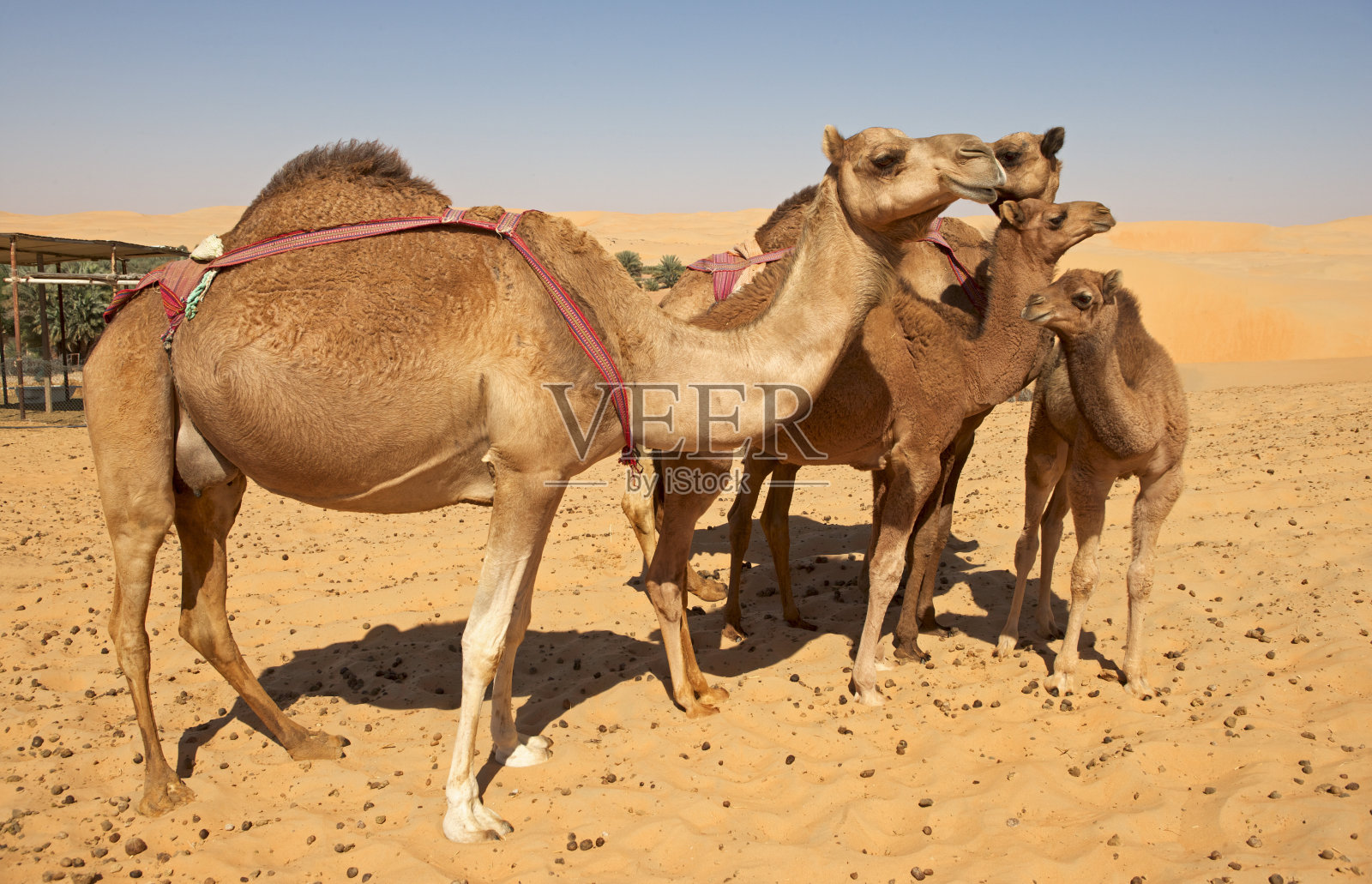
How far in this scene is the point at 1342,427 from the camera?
34.8 feet

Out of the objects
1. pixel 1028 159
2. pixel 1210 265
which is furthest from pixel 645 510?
pixel 1210 265

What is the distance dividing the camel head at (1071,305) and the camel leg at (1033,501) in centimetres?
138

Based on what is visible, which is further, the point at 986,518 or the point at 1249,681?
the point at 986,518

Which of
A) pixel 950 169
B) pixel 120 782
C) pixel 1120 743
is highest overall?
pixel 950 169

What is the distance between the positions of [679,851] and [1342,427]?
10.6m

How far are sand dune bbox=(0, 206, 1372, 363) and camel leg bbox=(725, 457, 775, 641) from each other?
9.11ft

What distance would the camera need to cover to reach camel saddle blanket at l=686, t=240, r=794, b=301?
5875 millimetres

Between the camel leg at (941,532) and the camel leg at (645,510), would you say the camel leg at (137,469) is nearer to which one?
the camel leg at (645,510)

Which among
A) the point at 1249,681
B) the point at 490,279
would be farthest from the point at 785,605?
the point at 490,279

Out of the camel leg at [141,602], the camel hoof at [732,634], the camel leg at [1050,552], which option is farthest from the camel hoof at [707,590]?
the camel leg at [141,602]

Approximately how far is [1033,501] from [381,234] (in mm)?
4382

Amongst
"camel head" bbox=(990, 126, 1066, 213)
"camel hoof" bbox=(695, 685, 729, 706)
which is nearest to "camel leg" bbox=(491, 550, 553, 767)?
"camel hoof" bbox=(695, 685, 729, 706)

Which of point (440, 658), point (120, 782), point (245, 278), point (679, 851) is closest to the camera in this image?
point (679, 851)

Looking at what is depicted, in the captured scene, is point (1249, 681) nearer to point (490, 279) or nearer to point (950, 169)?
point (950, 169)
